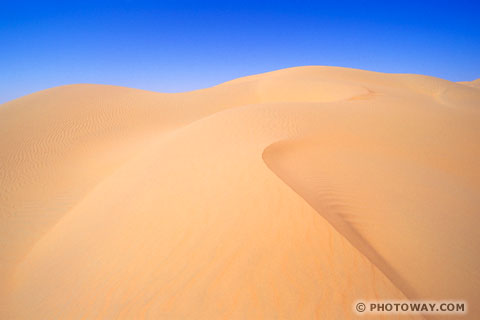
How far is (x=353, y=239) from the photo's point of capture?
264 cm

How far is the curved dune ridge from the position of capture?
7.35 feet

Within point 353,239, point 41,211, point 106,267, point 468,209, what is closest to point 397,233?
point 353,239

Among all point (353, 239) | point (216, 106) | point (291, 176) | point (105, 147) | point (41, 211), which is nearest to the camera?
point (353, 239)

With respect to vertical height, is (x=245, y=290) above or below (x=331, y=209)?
below

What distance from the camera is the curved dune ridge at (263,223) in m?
2.24

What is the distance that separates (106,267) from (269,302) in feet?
7.33

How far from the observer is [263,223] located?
111 inches

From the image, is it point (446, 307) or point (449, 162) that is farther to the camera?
point (449, 162)

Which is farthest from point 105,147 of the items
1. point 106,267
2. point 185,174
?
point 106,267

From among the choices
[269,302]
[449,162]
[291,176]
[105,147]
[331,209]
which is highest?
[105,147]

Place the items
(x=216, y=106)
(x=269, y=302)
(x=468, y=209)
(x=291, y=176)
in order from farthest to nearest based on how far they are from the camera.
A: (x=216, y=106)
(x=291, y=176)
(x=468, y=209)
(x=269, y=302)

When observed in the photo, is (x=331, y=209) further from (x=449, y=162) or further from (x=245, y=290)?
(x=449, y=162)

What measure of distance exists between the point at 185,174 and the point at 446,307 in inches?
153

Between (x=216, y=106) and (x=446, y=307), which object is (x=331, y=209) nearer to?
(x=446, y=307)
